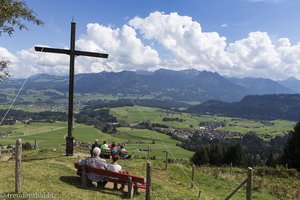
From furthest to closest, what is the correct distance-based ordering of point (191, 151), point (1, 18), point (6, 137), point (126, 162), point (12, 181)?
point (191, 151) → point (6, 137) → point (126, 162) → point (1, 18) → point (12, 181)

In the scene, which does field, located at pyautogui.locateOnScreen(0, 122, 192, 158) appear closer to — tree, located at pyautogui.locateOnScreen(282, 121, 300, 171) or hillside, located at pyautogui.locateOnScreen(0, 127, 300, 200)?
tree, located at pyautogui.locateOnScreen(282, 121, 300, 171)

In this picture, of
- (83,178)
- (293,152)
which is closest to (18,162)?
(83,178)

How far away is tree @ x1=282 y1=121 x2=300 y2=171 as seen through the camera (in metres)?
47.2

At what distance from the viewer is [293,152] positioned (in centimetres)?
4931

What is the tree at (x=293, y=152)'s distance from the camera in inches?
1858

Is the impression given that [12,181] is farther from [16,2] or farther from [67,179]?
[16,2]

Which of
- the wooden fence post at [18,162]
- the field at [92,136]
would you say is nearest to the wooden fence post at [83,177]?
the wooden fence post at [18,162]

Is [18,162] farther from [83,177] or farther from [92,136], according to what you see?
[92,136]

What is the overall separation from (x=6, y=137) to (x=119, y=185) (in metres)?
117

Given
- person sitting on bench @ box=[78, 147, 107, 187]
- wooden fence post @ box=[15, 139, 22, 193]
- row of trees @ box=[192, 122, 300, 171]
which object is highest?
wooden fence post @ box=[15, 139, 22, 193]

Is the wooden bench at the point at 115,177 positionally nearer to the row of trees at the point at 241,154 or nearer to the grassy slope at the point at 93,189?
the grassy slope at the point at 93,189

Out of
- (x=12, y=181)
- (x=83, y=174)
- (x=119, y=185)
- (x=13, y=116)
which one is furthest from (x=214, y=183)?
(x=13, y=116)

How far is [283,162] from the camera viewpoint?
166 ft

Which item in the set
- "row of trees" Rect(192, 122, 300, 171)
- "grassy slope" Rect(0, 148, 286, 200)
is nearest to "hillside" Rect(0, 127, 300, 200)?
"grassy slope" Rect(0, 148, 286, 200)
